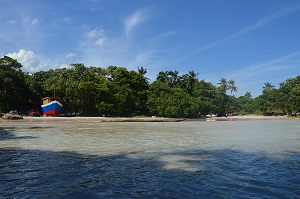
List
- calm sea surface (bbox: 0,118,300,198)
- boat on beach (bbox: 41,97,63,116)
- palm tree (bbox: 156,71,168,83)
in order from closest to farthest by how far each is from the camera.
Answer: calm sea surface (bbox: 0,118,300,198) < boat on beach (bbox: 41,97,63,116) < palm tree (bbox: 156,71,168,83)

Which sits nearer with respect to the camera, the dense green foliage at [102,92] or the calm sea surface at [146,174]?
the calm sea surface at [146,174]

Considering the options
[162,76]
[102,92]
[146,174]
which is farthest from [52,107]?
[146,174]

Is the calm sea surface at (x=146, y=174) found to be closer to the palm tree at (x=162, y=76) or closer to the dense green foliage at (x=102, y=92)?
the dense green foliage at (x=102, y=92)

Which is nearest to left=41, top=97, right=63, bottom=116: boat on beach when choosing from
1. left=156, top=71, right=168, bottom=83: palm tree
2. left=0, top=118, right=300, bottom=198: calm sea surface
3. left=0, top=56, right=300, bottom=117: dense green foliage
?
left=0, top=56, right=300, bottom=117: dense green foliage

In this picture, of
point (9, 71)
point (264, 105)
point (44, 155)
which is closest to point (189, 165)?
point (44, 155)

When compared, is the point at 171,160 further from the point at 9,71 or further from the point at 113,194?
the point at 9,71

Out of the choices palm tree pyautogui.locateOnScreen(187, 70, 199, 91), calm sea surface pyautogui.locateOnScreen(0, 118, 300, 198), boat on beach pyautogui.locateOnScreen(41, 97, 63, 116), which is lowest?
calm sea surface pyautogui.locateOnScreen(0, 118, 300, 198)

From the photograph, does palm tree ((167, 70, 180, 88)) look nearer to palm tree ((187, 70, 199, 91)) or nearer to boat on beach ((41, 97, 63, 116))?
palm tree ((187, 70, 199, 91))

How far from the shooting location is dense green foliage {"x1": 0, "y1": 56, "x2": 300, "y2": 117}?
54.4 metres

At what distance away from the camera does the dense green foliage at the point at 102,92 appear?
54375 mm

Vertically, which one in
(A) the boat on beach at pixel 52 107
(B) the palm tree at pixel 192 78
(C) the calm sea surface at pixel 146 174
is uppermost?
(B) the palm tree at pixel 192 78

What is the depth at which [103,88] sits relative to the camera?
54094 millimetres

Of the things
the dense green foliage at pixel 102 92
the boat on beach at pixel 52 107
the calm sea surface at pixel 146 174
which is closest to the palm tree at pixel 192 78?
the dense green foliage at pixel 102 92

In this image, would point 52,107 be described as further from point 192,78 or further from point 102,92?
point 192,78
